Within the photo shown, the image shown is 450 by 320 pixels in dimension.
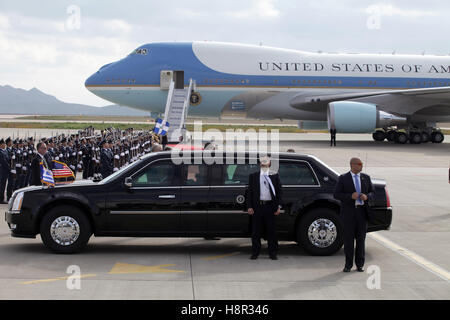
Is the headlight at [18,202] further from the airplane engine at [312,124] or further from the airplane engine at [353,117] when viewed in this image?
the airplane engine at [312,124]

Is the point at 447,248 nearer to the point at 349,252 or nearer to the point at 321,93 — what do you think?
the point at 349,252

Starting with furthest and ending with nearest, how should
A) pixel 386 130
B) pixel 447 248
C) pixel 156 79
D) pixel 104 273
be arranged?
pixel 386 130, pixel 156 79, pixel 447 248, pixel 104 273

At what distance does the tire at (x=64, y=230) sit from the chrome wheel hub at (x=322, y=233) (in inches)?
129

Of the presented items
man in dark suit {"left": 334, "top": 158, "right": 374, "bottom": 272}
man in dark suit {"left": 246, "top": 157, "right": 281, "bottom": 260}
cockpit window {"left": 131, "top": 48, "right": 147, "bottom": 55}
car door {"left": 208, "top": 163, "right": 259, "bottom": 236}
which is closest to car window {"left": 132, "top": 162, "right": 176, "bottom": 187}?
car door {"left": 208, "top": 163, "right": 259, "bottom": 236}

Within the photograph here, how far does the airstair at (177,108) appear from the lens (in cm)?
3168

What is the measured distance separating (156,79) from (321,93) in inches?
343

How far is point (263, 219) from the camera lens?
9406mm

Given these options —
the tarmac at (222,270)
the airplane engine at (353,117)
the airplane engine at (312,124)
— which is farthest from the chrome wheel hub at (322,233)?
the airplane engine at (312,124)

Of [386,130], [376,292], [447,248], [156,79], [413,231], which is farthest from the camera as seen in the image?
[386,130]

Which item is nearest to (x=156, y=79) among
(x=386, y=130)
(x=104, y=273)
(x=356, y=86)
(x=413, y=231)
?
(x=356, y=86)

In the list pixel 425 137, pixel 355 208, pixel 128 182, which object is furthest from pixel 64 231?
pixel 425 137

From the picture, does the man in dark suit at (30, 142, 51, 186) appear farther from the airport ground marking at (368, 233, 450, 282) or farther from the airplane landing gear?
the airplane landing gear

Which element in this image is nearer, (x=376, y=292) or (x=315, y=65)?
(x=376, y=292)

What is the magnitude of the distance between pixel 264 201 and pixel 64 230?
9.58 feet
